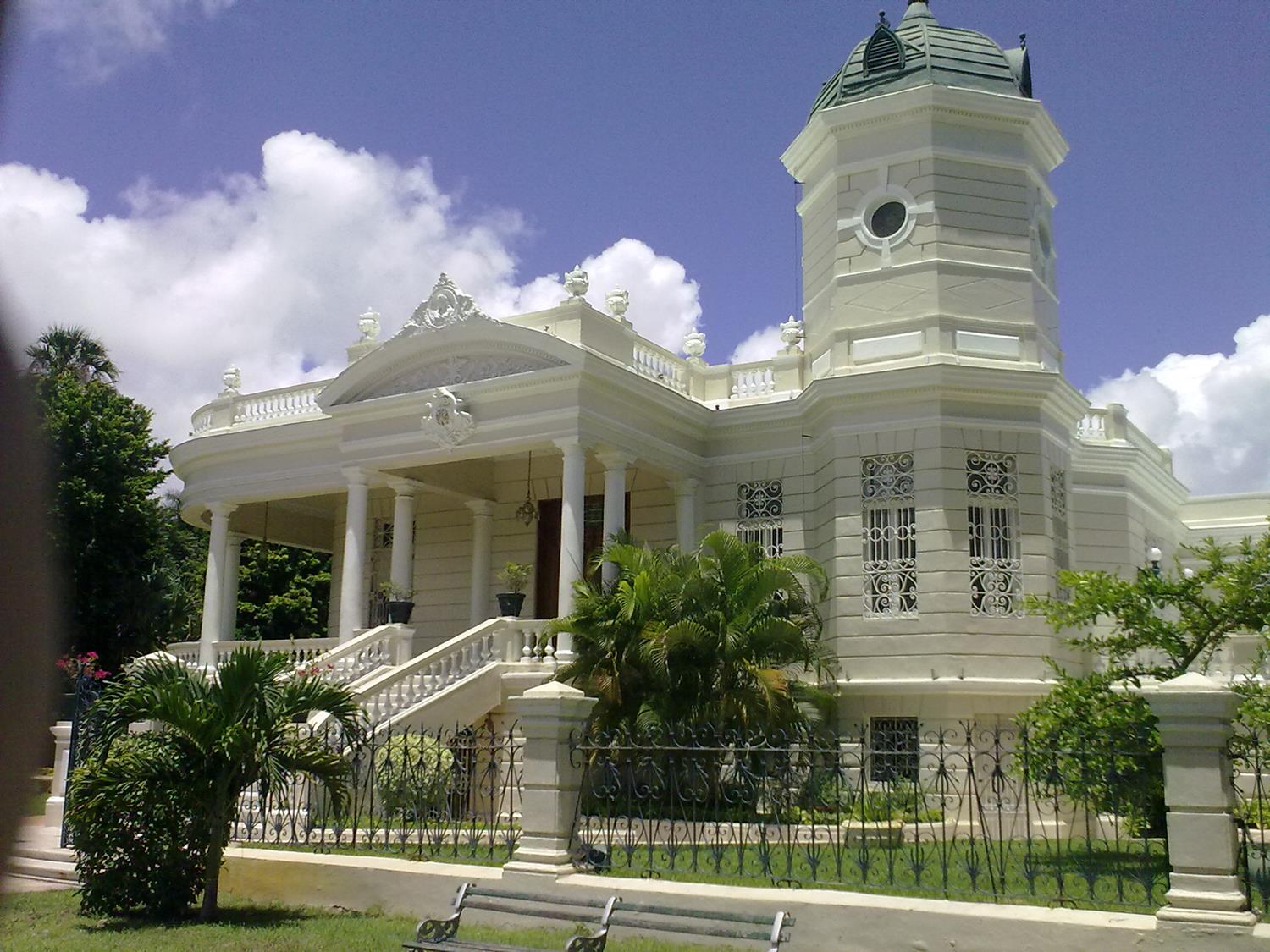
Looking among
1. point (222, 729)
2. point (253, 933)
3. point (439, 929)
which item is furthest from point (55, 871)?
point (439, 929)

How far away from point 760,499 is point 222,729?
12.5m

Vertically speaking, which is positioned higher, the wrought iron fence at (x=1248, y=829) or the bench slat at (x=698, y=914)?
the wrought iron fence at (x=1248, y=829)

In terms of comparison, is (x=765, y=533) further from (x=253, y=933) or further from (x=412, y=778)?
(x=253, y=933)

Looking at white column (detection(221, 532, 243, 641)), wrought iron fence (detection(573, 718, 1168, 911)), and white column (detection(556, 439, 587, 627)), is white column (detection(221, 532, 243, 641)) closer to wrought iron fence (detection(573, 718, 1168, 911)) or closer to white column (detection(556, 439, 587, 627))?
white column (detection(556, 439, 587, 627))

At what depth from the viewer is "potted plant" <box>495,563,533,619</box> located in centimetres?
1991

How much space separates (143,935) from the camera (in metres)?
9.52

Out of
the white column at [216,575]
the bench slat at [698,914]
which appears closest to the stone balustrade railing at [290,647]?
the white column at [216,575]

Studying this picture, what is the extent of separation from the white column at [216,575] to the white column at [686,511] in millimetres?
8690

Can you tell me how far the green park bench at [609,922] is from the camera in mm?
8195

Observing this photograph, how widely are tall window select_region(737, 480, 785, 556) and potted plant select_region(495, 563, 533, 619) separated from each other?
12.2 ft

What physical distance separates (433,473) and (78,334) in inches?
691

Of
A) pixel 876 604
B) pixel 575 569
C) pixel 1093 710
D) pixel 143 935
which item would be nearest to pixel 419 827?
pixel 143 935

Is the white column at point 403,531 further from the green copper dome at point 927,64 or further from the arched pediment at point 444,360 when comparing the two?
the green copper dome at point 927,64

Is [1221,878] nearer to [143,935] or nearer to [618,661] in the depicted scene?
[143,935]
